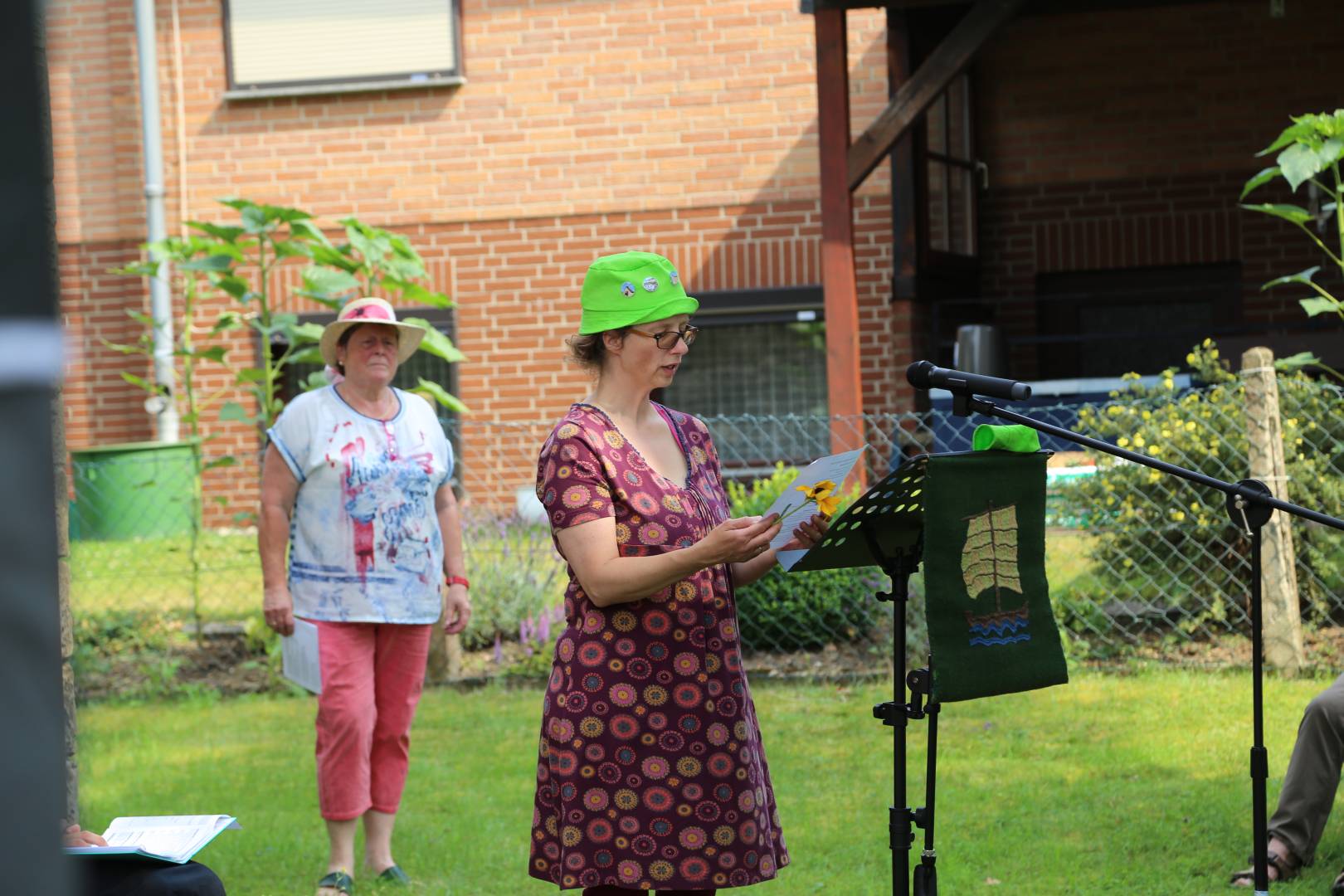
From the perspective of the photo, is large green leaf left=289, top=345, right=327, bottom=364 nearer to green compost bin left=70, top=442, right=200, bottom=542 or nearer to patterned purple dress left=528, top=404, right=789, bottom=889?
green compost bin left=70, top=442, right=200, bottom=542

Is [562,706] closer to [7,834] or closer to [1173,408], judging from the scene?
[7,834]

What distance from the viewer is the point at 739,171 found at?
37.3 feet

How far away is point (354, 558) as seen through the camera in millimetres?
4770

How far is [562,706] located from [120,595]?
6.70 meters

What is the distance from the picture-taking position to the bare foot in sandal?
14.6ft

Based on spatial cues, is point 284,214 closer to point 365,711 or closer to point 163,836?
point 365,711

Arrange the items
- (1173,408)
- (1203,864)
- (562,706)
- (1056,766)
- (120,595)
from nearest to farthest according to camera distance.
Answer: (562,706) < (1203,864) < (1056,766) < (1173,408) < (120,595)

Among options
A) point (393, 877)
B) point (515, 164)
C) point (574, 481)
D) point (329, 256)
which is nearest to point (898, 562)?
point (574, 481)

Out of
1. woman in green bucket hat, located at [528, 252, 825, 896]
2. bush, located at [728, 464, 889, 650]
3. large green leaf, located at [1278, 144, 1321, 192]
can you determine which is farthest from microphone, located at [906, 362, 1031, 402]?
bush, located at [728, 464, 889, 650]

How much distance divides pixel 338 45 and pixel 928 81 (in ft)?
17.5

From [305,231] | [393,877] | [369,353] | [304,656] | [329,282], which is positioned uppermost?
[305,231]

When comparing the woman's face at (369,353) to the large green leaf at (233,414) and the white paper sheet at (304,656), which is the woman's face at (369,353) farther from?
the large green leaf at (233,414)

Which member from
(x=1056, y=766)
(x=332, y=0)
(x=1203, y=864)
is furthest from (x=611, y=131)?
(x=1203, y=864)

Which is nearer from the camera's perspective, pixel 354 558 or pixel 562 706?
pixel 562 706
